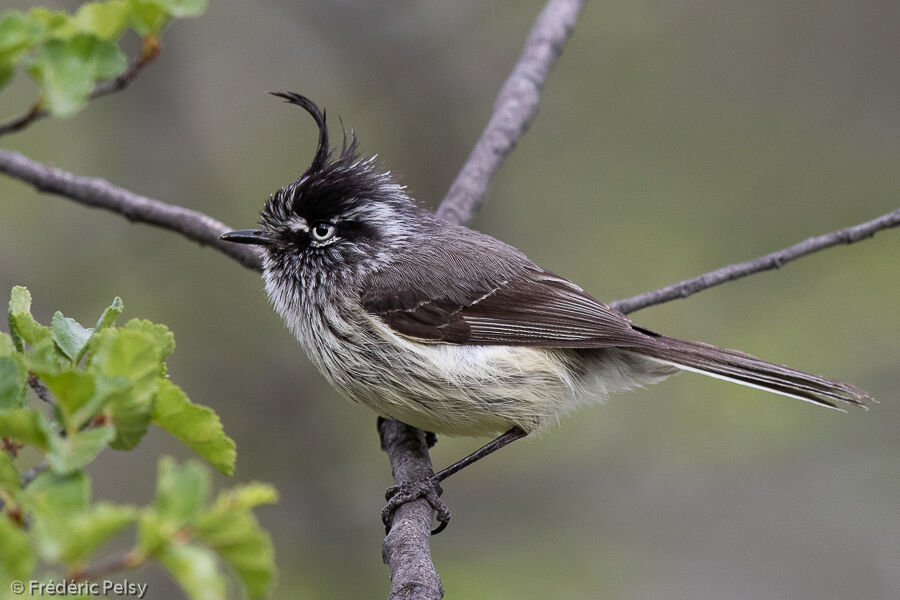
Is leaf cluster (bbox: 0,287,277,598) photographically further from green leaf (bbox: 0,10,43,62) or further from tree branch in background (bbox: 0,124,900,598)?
tree branch in background (bbox: 0,124,900,598)

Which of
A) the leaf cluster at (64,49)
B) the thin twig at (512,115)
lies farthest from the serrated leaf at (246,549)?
the thin twig at (512,115)

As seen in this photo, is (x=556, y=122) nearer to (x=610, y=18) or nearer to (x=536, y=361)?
(x=610, y=18)

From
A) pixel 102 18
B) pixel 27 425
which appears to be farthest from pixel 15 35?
pixel 27 425

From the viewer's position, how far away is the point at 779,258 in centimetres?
409

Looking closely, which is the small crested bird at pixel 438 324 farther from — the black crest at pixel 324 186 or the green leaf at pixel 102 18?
the green leaf at pixel 102 18

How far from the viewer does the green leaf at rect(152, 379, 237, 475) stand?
177 cm

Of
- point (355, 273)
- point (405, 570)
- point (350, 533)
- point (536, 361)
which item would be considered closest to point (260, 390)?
point (350, 533)

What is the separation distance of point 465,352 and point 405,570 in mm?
1466

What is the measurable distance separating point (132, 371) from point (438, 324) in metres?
2.46

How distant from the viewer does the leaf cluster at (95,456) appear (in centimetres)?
133

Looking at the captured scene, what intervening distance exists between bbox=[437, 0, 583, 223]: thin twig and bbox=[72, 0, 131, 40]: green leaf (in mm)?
3161

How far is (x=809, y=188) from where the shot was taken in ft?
24.7

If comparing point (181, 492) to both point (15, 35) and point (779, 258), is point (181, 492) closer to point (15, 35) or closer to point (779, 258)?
point (15, 35)

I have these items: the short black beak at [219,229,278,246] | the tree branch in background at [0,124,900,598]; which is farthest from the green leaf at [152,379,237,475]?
the short black beak at [219,229,278,246]
